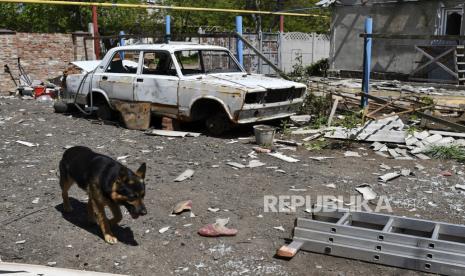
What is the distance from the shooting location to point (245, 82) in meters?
8.62

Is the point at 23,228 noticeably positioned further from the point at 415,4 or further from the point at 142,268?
the point at 415,4

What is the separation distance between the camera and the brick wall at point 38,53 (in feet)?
53.1

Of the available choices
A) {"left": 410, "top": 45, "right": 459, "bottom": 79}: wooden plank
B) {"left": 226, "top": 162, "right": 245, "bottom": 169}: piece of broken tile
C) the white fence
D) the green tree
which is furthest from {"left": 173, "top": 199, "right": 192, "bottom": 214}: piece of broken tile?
the green tree

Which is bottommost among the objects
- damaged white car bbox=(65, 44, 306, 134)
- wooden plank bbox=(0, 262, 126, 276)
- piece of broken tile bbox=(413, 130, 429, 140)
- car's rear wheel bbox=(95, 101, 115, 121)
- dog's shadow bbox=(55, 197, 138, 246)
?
dog's shadow bbox=(55, 197, 138, 246)

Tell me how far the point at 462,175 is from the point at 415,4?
1332 centimetres

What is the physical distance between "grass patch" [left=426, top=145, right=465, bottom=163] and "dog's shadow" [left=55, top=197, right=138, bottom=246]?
16.1ft

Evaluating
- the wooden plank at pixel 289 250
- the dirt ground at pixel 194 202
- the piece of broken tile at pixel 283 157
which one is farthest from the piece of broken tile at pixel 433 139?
the wooden plank at pixel 289 250

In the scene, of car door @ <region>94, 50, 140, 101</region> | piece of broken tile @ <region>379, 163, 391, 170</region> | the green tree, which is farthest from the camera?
the green tree

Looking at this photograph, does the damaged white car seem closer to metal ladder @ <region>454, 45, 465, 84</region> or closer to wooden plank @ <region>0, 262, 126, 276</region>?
wooden plank @ <region>0, 262, 126, 276</region>

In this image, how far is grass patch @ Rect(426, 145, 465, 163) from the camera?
7.20 metres

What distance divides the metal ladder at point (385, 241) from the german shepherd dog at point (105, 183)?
1325 mm

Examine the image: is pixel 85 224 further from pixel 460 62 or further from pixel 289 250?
pixel 460 62

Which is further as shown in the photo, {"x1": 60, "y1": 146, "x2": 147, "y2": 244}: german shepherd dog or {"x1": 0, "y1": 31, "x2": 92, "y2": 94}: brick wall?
{"x1": 0, "y1": 31, "x2": 92, "y2": 94}: brick wall

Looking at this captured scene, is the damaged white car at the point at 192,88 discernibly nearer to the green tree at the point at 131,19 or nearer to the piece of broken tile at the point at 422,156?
the piece of broken tile at the point at 422,156
